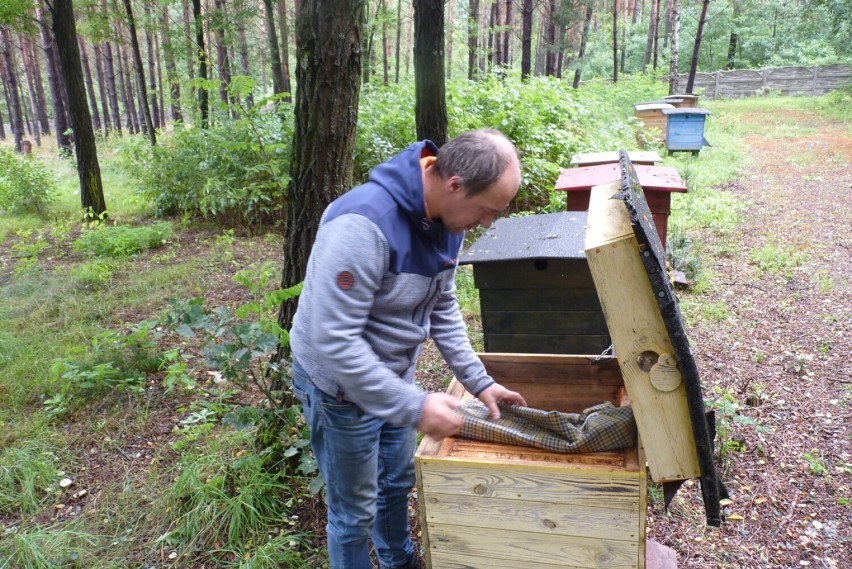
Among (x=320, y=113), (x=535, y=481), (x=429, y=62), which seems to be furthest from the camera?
(x=429, y=62)

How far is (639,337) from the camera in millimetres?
Answer: 1641

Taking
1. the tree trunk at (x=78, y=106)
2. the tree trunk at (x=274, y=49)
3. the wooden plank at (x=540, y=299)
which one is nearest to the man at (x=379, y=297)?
the wooden plank at (x=540, y=299)

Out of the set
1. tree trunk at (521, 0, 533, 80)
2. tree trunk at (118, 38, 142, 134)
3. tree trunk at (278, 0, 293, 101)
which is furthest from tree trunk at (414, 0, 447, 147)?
tree trunk at (118, 38, 142, 134)

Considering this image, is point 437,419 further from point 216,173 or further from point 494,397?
point 216,173

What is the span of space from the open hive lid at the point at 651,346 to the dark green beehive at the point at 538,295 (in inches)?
58.5

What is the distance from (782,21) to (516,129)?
3854cm

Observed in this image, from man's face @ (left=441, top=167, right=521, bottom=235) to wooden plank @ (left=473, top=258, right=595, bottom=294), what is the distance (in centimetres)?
156

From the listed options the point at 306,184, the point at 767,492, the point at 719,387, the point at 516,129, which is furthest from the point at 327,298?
the point at 516,129

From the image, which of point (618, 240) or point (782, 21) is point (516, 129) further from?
point (782, 21)

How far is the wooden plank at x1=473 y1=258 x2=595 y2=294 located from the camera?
3.26 meters

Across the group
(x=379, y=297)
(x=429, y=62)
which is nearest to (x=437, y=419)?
(x=379, y=297)

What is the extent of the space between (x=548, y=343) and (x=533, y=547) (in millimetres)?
1661

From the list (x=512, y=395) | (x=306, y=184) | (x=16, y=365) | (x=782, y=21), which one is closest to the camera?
(x=512, y=395)

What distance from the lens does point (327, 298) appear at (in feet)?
5.23
